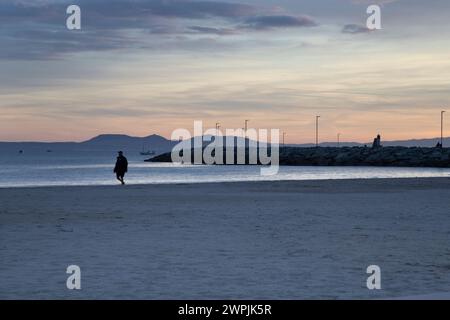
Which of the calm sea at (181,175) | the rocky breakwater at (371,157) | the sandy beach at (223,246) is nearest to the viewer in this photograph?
the sandy beach at (223,246)

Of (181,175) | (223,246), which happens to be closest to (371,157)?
(181,175)

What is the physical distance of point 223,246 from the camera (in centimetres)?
1262

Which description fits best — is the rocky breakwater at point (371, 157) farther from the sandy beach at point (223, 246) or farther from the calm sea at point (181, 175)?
the sandy beach at point (223, 246)

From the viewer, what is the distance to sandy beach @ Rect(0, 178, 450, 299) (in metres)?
9.01

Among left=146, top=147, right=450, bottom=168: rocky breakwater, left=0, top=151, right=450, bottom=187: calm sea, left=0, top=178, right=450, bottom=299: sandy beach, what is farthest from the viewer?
left=146, top=147, right=450, bottom=168: rocky breakwater

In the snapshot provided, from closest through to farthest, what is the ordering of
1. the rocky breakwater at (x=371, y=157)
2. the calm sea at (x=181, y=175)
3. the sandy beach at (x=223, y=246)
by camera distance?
the sandy beach at (x=223, y=246)
the calm sea at (x=181, y=175)
the rocky breakwater at (x=371, y=157)

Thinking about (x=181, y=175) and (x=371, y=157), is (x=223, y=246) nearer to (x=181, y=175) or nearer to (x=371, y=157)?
(x=181, y=175)

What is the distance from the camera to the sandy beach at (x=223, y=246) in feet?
29.6

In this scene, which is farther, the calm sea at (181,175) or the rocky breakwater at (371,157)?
the rocky breakwater at (371,157)

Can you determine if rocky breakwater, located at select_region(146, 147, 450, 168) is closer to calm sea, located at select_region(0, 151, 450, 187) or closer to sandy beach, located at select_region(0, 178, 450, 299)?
calm sea, located at select_region(0, 151, 450, 187)

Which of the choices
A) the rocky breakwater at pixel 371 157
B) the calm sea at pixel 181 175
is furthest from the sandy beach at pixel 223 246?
the rocky breakwater at pixel 371 157

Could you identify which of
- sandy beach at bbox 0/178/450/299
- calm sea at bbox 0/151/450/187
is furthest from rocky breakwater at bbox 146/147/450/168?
sandy beach at bbox 0/178/450/299
